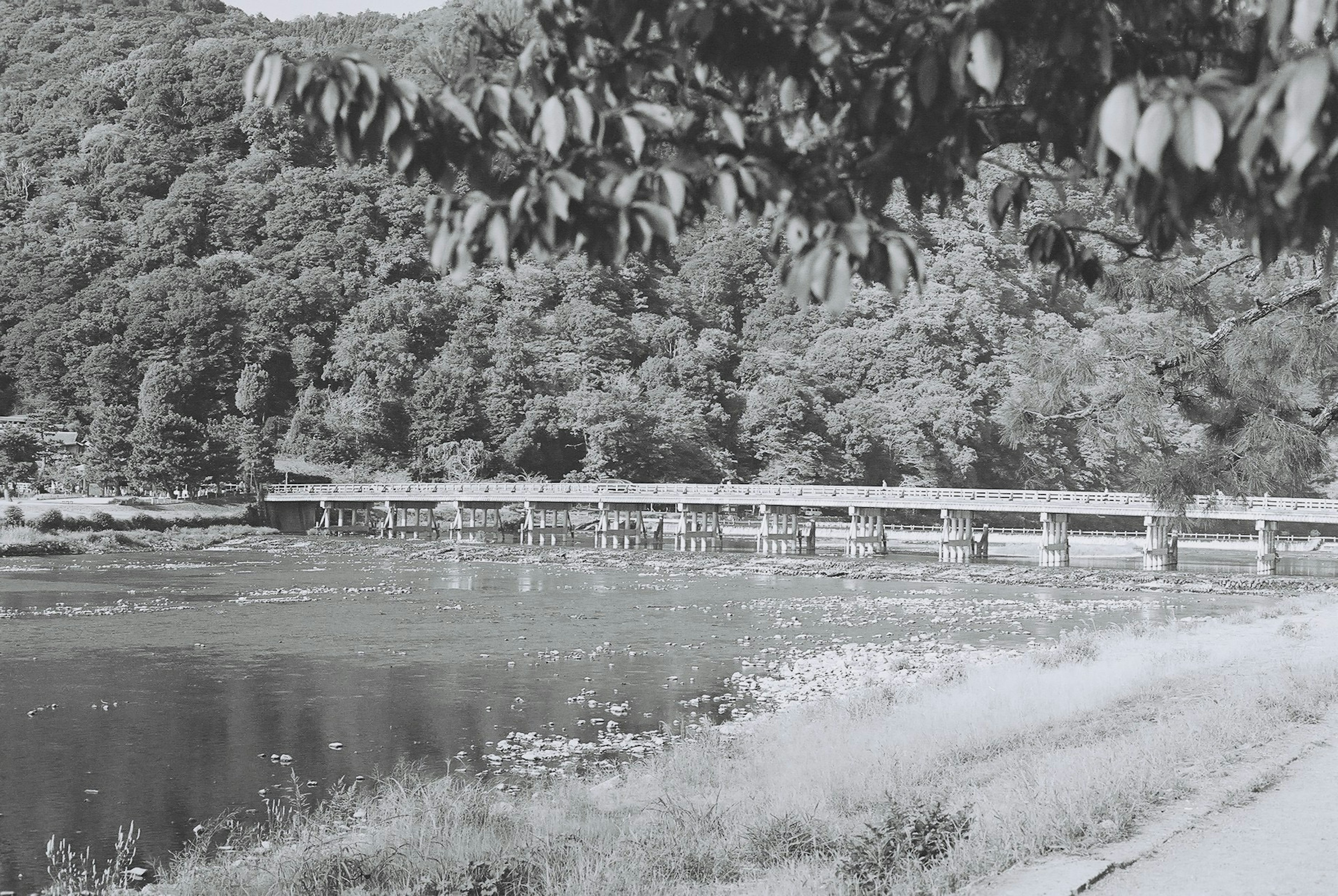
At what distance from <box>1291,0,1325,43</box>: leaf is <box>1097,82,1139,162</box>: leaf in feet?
1.05

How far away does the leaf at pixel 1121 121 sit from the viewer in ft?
8.22

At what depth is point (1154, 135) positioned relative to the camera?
2.47m

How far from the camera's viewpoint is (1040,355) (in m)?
10.0

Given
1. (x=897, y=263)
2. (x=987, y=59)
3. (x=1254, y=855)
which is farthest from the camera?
(x=1254, y=855)

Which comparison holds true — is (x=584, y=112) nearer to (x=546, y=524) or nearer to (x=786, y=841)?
(x=786, y=841)

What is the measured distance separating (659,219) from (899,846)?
4.55 metres

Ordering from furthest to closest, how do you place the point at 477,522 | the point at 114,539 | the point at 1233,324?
the point at 477,522 < the point at 114,539 < the point at 1233,324

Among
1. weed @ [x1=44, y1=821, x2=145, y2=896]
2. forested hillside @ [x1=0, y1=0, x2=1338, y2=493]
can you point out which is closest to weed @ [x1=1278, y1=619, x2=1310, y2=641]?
weed @ [x1=44, y1=821, x2=145, y2=896]

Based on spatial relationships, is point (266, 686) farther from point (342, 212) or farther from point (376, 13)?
point (376, 13)

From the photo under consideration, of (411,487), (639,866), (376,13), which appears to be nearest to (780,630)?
(639,866)

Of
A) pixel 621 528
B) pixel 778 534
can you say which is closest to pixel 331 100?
pixel 778 534

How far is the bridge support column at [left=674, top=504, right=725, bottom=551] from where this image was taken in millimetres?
61719

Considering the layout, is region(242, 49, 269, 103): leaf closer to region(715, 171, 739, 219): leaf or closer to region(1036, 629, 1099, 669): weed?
region(715, 171, 739, 219): leaf

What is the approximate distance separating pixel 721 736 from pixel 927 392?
2562 inches
